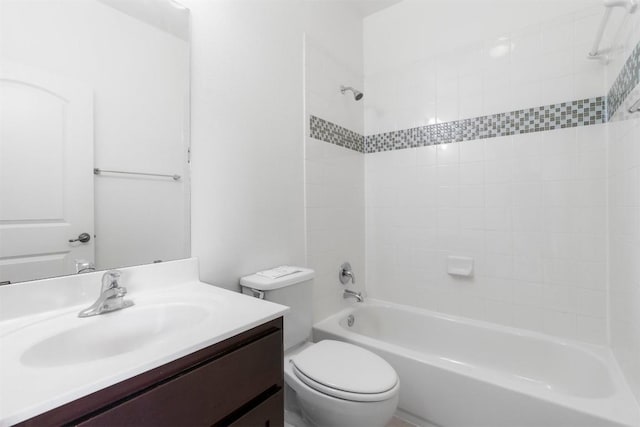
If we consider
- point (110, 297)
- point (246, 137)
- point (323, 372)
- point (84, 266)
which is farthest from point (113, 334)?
point (246, 137)

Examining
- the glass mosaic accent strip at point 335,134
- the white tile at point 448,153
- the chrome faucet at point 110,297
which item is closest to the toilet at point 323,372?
the chrome faucet at point 110,297

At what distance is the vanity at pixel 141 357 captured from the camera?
54cm

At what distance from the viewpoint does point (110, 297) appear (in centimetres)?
93

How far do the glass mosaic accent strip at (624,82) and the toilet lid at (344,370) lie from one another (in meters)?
1.46

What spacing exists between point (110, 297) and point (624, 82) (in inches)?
83.9

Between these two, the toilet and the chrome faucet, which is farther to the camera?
the toilet

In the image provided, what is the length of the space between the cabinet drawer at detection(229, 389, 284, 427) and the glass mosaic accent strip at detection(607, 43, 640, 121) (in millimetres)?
1662

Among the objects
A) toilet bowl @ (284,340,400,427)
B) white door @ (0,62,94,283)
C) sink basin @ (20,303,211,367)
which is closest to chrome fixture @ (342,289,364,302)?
toilet bowl @ (284,340,400,427)

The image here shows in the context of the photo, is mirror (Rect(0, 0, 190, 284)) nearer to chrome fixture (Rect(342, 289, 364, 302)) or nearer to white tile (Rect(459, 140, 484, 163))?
chrome fixture (Rect(342, 289, 364, 302))

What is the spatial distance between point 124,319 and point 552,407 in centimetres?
159

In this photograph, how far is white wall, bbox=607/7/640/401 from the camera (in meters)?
1.15

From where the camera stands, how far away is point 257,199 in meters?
1.52

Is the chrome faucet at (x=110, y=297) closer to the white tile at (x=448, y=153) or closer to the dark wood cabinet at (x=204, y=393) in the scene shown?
the dark wood cabinet at (x=204, y=393)

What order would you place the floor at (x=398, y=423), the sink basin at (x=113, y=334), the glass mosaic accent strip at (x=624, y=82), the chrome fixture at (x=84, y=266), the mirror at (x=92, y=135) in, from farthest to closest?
1. the floor at (x=398, y=423)
2. the glass mosaic accent strip at (x=624, y=82)
3. the chrome fixture at (x=84, y=266)
4. the mirror at (x=92, y=135)
5. the sink basin at (x=113, y=334)
